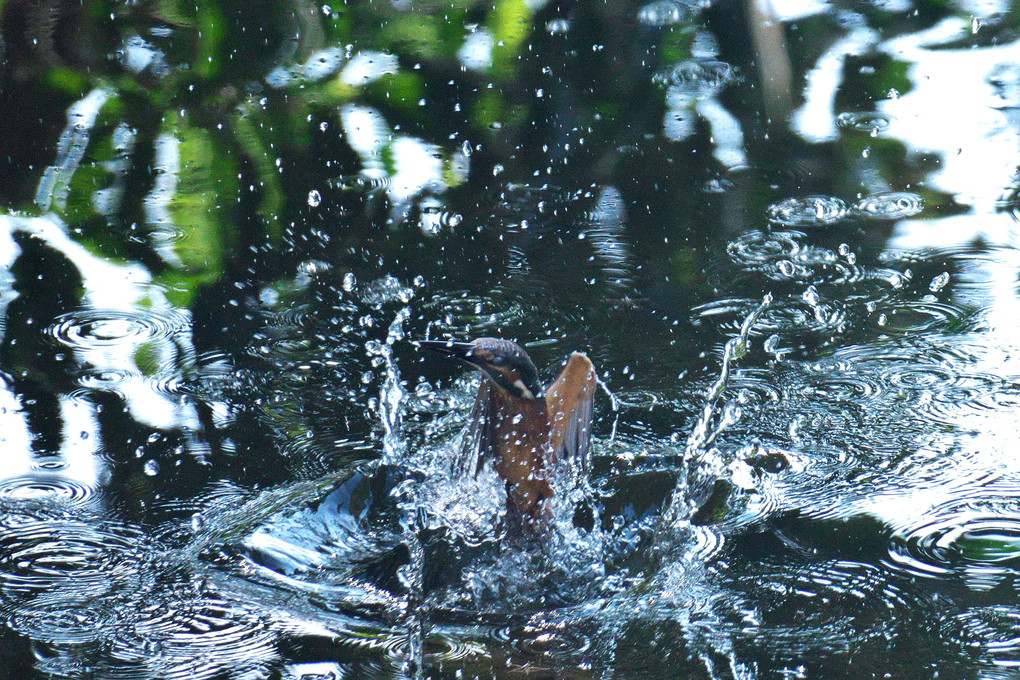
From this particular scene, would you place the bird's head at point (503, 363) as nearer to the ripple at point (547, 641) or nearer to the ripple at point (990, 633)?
the ripple at point (547, 641)

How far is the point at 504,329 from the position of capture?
361 centimetres

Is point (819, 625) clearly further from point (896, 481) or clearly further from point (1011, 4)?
point (1011, 4)

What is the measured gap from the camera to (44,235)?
13.9ft

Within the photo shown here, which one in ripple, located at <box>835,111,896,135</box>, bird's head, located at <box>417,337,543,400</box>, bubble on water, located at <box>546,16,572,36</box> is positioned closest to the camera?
bird's head, located at <box>417,337,543,400</box>

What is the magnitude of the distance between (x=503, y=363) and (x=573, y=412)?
0.32 metres

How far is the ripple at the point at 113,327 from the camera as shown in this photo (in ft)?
11.5

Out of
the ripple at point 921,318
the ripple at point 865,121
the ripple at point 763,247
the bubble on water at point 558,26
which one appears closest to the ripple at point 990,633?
the ripple at point 921,318

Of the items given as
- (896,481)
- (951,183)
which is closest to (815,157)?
(951,183)

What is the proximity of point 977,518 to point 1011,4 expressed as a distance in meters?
4.79

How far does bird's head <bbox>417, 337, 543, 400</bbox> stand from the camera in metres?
2.73

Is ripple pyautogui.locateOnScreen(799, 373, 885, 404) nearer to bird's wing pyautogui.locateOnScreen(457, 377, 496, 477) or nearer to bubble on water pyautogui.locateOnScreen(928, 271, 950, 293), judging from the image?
bubble on water pyautogui.locateOnScreen(928, 271, 950, 293)

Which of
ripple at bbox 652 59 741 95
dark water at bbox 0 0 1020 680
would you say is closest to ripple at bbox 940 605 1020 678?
dark water at bbox 0 0 1020 680

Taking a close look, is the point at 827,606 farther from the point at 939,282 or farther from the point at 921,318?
the point at 939,282

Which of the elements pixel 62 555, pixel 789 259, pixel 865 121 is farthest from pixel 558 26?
pixel 62 555
